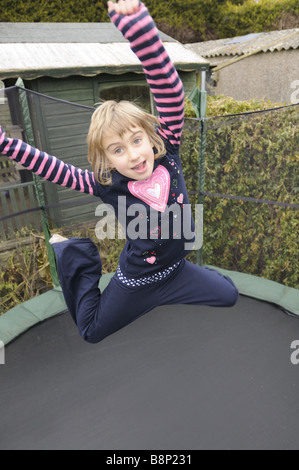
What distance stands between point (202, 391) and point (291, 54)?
7652mm

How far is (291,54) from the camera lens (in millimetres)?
7473

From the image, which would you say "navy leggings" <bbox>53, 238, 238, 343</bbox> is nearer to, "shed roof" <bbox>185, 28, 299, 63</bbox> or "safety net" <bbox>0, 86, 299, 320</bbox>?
"safety net" <bbox>0, 86, 299, 320</bbox>

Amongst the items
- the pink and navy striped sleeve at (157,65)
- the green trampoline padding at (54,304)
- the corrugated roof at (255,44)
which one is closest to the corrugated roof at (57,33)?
the green trampoline padding at (54,304)

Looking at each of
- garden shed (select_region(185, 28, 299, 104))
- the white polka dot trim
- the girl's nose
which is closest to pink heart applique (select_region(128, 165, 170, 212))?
the girl's nose

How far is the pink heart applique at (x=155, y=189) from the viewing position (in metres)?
1.28

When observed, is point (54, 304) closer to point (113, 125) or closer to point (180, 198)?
point (180, 198)

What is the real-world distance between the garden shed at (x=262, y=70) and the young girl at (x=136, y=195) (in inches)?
240

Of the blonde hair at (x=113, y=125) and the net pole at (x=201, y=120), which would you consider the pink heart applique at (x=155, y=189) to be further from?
the net pole at (x=201, y=120)

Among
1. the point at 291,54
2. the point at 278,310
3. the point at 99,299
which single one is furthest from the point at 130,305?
the point at 291,54

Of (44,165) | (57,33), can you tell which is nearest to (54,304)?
(44,165)

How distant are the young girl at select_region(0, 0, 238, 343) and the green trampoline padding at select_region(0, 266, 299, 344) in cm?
102

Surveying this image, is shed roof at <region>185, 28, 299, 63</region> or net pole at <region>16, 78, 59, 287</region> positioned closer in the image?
net pole at <region>16, 78, 59, 287</region>

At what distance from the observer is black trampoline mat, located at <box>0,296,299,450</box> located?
5.22ft
